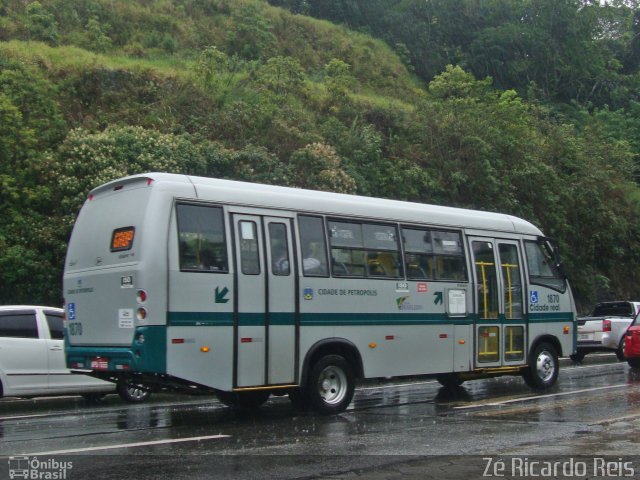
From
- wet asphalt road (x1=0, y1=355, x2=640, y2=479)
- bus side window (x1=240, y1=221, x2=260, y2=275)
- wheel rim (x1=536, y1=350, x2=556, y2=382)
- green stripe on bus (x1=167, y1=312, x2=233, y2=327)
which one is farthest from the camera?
wheel rim (x1=536, y1=350, x2=556, y2=382)

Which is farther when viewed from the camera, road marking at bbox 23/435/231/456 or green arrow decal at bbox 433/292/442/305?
green arrow decal at bbox 433/292/442/305

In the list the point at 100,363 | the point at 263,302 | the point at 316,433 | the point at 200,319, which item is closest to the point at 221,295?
the point at 200,319

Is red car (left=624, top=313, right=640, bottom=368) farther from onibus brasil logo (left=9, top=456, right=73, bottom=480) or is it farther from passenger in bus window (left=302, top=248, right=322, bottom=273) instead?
onibus brasil logo (left=9, top=456, right=73, bottom=480)

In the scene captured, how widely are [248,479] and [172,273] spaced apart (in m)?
3.53

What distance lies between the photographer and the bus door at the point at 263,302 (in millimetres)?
10945

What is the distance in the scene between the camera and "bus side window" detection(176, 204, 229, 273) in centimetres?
1052

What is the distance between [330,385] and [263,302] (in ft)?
6.06

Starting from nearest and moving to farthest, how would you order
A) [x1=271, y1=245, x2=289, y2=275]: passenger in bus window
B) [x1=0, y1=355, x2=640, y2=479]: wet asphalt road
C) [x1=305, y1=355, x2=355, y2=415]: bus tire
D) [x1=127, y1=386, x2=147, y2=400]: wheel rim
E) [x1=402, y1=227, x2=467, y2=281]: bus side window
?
[x1=0, y1=355, x2=640, y2=479]: wet asphalt road < [x1=271, y1=245, x2=289, y2=275]: passenger in bus window < [x1=305, y1=355, x2=355, y2=415]: bus tire < [x1=402, y1=227, x2=467, y2=281]: bus side window < [x1=127, y1=386, x2=147, y2=400]: wheel rim

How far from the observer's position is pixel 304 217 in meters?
11.9

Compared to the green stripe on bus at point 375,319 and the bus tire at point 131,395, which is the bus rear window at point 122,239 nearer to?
the green stripe on bus at point 375,319

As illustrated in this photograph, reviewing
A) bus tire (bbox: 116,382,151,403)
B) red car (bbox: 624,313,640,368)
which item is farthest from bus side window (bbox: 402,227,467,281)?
red car (bbox: 624,313,640,368)

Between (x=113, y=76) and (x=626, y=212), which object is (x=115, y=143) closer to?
(x=113, y=76)

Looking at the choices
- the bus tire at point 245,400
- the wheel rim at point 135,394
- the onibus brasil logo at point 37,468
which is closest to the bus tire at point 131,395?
the wheel rim at point 135,394

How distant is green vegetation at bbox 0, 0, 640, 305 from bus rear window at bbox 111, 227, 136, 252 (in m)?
9.48
